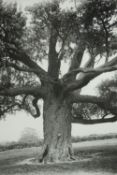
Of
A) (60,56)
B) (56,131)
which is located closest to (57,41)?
(60,56)

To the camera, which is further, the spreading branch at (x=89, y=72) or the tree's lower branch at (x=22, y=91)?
the tree's lower branch at (x=22, y=91)

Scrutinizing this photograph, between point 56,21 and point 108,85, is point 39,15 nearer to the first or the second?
point 56,21

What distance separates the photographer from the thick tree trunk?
1931 centimetres

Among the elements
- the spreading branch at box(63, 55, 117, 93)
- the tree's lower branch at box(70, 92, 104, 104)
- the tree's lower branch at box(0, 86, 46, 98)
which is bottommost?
the tree's lower branch at box(70, 92, 104, 104)

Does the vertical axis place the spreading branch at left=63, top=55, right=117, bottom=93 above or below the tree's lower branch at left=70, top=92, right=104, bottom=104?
above

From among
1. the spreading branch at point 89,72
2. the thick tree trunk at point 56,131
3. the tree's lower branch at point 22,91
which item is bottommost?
the thick tree trunk at point 56,131

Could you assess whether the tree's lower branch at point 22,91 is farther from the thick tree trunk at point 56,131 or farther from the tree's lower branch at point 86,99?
the tree's lower branch at point 86,99

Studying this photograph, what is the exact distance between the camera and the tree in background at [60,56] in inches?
658

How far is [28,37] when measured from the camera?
20.5 meters

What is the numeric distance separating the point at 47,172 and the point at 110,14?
798 centimetres

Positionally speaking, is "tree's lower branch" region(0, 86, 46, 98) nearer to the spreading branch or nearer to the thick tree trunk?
the thick tree trunk

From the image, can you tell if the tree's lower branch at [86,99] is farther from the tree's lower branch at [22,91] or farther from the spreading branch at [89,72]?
the tree's lower branch at [22,91]

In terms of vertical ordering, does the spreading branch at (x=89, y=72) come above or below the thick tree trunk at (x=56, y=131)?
above

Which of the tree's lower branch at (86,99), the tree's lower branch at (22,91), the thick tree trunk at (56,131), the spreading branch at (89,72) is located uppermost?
the spreading branch at (89,72)
